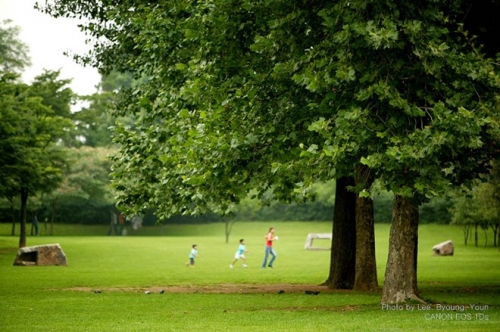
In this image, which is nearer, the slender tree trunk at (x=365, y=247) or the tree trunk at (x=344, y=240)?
the slender tree trunk at (x=365, y=247)

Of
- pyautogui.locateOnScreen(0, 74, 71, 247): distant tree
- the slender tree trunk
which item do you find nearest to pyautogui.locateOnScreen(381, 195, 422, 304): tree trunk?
the slender tree trunk

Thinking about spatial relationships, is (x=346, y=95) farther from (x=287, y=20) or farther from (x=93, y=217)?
(x=93, y=217)

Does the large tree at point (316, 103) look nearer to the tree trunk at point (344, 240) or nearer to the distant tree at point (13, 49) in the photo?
the tree trunk at point (344, 240)

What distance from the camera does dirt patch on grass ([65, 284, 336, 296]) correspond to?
25.5 meters

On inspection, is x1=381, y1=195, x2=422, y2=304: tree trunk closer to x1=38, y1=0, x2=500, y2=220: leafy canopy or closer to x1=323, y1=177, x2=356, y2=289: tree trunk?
x1=38, y1=0, x2=500, y2=220: leafy canopy

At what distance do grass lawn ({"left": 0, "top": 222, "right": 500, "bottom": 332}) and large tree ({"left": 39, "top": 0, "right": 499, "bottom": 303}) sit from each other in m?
2.52

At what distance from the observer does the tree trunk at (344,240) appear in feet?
88.9

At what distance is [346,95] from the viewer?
16984 mm

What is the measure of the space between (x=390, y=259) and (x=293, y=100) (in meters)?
4.63

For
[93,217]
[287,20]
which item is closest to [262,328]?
[287,20]

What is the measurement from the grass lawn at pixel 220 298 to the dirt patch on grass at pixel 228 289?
0.04m

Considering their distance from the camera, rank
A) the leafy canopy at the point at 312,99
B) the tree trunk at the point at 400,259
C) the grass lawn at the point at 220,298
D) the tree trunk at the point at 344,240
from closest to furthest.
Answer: the leafy canopy at the point at 312,99
the grass lawn at the point at 220,298
the tree trunk at the point at 400,259
the tree trunk at the point at 344,240

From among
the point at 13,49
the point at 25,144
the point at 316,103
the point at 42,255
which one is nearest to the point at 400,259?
the point at 316,103

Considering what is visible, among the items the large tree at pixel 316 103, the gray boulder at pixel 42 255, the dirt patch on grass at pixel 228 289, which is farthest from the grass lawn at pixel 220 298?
the large tree at pixel 316 103
